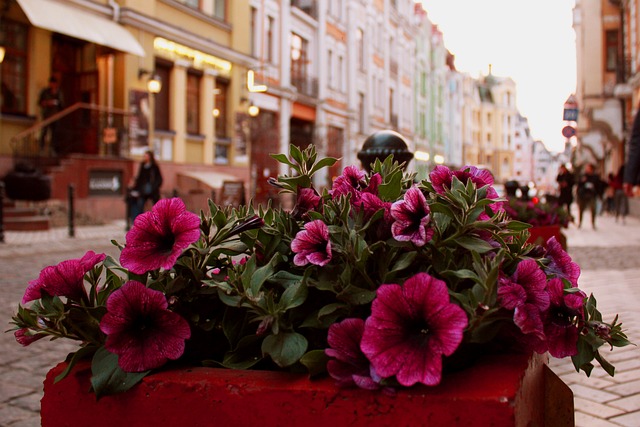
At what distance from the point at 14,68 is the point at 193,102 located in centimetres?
703

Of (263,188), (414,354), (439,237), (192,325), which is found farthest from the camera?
(263,188)

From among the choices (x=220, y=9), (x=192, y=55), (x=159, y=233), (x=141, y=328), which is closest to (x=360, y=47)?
(x=220, y=9)

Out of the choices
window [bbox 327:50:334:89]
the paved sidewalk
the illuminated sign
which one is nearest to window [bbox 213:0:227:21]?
the illuminated sign

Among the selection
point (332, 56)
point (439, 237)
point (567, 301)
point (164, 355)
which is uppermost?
point (332, 56)

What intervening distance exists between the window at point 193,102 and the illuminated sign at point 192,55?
0.42 metres

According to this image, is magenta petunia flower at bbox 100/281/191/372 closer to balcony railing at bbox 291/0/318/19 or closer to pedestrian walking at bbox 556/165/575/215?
pedestrian walking at bbox 556/165/575/215

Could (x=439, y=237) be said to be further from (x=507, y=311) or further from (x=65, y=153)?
(x=65, y=153)

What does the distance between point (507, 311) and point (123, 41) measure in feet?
61.1

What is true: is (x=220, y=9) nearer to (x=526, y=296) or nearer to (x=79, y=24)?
(x=79, y=24)

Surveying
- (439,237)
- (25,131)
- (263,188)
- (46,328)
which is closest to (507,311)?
(439,237)

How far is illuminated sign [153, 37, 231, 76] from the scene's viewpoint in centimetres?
2131

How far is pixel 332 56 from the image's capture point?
3491 cm

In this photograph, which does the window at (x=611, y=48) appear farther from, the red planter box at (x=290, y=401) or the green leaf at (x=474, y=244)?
the red planter box at (x=290, y=401)

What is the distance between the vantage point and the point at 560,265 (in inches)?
63.1
